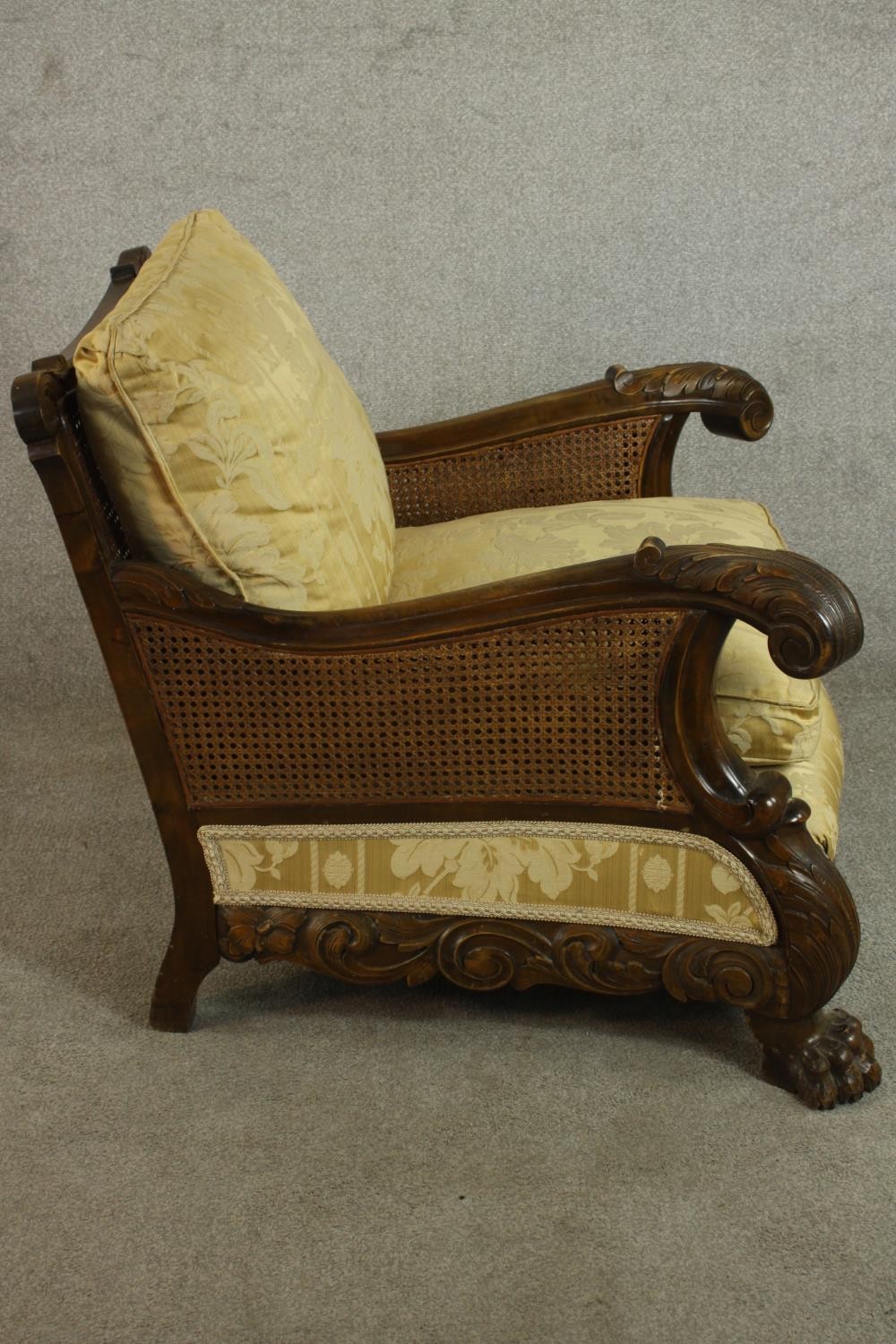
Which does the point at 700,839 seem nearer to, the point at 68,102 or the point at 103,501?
the point at 103,501

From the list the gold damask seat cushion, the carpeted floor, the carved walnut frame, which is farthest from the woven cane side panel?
the carpeted floor

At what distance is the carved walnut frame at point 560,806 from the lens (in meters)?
1.32

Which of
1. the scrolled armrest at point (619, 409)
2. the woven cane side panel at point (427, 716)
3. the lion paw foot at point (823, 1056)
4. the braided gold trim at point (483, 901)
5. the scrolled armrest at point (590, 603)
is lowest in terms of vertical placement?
the lion paw foot at point (823, 1056)

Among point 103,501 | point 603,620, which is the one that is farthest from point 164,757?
point 603,620

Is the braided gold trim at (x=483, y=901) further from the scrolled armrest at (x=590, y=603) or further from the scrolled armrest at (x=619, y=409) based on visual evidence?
the scrolled armrest at (x=619, y=409)

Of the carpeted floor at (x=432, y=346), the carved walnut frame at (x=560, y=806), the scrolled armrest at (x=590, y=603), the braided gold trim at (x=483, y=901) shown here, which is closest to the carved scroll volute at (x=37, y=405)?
the carved walnut frame at (x=560, y=806)

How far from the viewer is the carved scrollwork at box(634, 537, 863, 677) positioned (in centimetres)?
125

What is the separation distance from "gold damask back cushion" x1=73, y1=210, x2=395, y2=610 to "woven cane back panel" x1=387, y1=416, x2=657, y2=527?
437 mm

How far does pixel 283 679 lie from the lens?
149 centimetres

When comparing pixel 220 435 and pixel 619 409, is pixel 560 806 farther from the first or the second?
pixel 619 409

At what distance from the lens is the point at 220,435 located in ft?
4.57

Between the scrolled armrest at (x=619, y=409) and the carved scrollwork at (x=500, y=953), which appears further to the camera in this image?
A: the scrolled armrest at (x=619, y=409)

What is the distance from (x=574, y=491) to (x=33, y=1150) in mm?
1173

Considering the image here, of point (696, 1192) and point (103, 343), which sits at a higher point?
point (103, 343)
